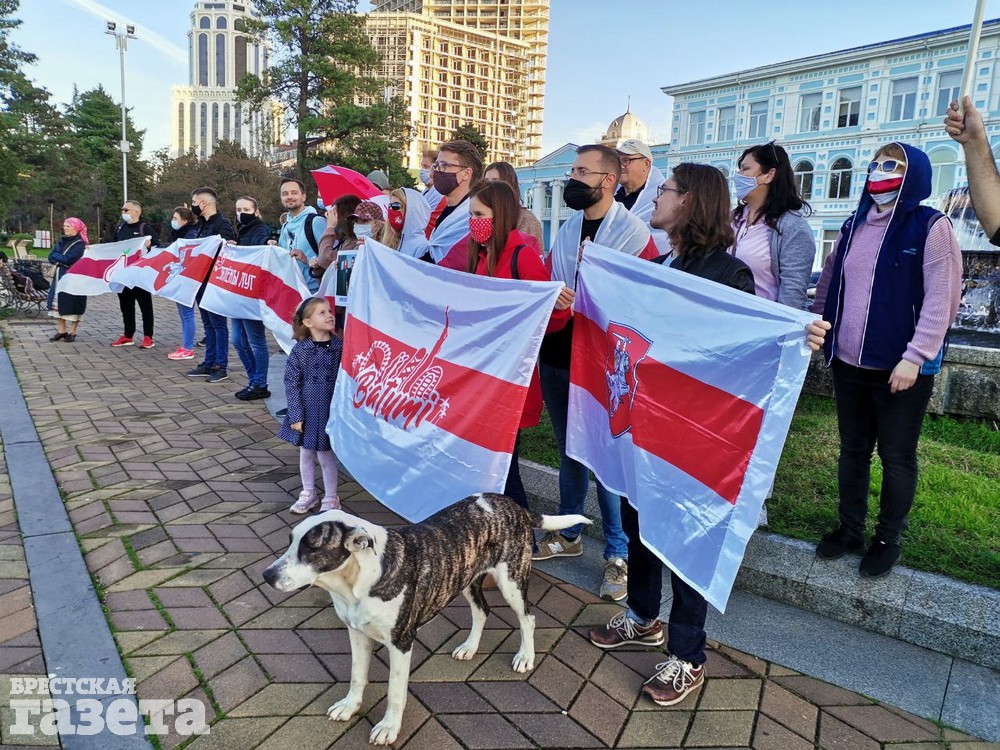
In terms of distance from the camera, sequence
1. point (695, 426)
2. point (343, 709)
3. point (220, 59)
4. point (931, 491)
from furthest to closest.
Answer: point (220, 59) < point (931, 491) < point (695, 426) < point (343, 709)

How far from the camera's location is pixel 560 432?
12.5ft

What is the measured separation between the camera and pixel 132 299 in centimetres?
1041

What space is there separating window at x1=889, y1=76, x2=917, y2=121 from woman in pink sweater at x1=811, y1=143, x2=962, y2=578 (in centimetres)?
4040

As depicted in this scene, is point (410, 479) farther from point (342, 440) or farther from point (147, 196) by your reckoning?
point (147, 196)

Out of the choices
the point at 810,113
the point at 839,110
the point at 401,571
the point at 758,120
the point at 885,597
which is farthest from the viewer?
the point at 758,120

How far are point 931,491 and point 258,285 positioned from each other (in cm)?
624

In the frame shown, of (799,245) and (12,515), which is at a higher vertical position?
(799,245)

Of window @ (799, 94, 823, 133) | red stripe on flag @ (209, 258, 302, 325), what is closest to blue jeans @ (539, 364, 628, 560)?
red stripe on flag @ (209, 258, 302, 325)

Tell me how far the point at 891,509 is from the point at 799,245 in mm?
1431

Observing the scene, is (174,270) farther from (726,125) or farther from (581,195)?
(726,125)

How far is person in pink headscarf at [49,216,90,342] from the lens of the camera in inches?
413

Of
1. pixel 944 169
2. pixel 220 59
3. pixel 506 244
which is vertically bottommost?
pixel 506 244

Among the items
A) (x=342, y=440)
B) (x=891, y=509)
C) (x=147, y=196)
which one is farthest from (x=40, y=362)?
(x=147, y=196)

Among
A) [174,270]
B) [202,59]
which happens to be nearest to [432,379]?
[174,270]
